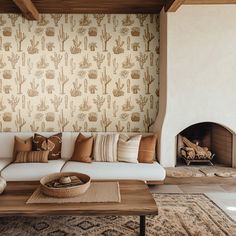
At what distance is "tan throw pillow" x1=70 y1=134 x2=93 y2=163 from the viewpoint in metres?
3.80

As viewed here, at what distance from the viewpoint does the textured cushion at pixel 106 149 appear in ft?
12.5

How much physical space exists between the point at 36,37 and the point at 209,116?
112 inches

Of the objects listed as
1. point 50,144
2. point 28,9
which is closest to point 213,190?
point 50,144

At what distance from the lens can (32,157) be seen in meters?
3.71

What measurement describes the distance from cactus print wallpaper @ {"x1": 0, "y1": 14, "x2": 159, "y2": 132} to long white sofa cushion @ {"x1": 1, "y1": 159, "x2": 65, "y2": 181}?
1.13 m

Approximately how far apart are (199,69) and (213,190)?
5.33 feet

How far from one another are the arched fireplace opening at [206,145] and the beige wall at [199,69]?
35 cm

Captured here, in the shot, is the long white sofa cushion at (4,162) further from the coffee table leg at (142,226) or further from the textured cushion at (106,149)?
the coffee table leg at (142,226)

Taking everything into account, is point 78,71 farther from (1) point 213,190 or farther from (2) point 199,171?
(1) point 213,190

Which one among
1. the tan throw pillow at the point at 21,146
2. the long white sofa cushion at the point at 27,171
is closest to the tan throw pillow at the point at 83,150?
the long white sofa cushion at the point at 27,171

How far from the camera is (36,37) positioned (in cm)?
447

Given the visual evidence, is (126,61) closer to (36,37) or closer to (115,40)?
(115,40)

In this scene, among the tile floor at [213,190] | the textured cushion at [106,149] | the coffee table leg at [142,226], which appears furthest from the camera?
the textured cushion at [106,149]

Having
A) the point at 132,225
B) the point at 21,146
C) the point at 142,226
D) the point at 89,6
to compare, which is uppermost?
the point at 89,6
